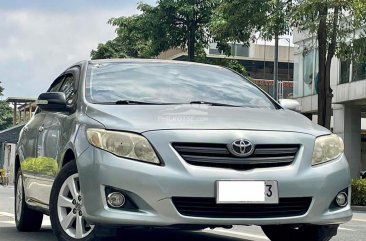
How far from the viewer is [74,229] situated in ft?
15.7

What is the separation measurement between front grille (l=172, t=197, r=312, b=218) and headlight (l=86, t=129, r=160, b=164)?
31 centimetres

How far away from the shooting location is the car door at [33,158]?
5.90 metres

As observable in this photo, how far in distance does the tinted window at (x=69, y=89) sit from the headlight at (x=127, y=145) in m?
Result: 1.07

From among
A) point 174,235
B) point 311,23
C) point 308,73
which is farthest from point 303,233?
point 308,73

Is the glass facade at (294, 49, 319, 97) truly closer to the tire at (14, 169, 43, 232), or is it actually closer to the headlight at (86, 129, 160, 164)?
the tire at (14, 169, 43, 232)

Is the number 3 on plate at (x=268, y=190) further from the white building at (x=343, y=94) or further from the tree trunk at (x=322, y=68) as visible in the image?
the white building at (x=343, y=94)

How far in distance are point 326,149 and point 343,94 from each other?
25527mm

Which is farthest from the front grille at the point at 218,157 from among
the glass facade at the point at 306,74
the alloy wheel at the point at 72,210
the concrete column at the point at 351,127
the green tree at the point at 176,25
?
the glass facade at the point at 306,74

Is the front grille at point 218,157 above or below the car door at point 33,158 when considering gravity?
above

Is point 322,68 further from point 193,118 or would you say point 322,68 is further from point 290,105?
point 193,118

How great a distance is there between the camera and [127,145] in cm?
427

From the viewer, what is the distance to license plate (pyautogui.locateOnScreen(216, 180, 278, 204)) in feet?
13.7

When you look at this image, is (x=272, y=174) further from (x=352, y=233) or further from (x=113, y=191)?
(x=352, y=233)

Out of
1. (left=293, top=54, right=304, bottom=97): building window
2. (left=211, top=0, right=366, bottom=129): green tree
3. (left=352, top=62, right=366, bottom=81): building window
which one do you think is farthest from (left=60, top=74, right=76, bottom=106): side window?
(left=293, top=54, right=304, bottom=97): building window
